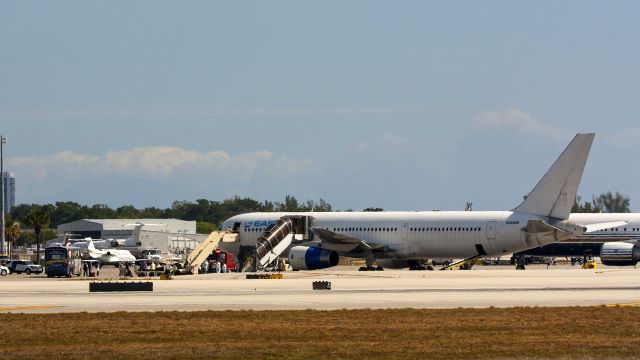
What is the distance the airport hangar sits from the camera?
157 m

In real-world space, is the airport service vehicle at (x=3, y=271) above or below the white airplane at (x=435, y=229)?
below

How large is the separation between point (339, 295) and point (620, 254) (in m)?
51.9

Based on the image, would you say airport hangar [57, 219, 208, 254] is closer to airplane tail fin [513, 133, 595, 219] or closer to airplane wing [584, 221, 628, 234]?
airplane wing [584, 221, 628, 234]

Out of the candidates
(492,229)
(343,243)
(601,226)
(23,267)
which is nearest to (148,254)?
(23,267)

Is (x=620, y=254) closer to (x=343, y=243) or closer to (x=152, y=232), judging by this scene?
(x=343, y=243)

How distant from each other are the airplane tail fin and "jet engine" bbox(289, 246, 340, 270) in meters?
14.9

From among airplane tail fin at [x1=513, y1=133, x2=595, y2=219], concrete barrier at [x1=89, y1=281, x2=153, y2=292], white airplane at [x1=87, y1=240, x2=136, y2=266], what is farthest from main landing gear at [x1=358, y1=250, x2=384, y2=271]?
white airplane at [x1=87, y1=240, x2=136, y2=266]

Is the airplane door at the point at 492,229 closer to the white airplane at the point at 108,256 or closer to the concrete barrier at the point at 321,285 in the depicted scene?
the concrete barrier at the point at 321,285

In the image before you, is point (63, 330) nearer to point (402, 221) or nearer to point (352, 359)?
point (352, 359)

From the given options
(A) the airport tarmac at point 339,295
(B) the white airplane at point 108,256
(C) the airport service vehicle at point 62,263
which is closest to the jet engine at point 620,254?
(A) the airport tarmac at point 339,295

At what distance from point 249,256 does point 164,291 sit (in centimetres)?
3982

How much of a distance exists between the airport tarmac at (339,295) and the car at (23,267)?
4273 cm

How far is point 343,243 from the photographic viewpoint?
88.9 m

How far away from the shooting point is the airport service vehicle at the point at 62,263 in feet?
289
